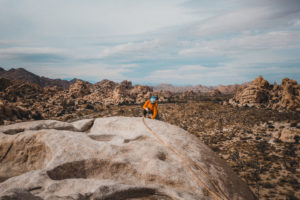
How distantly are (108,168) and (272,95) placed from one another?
63968 mm

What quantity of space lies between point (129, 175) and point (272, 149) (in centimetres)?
2075

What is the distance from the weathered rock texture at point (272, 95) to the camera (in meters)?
45.9

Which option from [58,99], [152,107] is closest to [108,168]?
[152,107]

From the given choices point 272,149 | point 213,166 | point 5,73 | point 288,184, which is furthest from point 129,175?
point 5,73

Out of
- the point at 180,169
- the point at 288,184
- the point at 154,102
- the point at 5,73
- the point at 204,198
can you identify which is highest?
the point at 5,73

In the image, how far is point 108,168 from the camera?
17.6 feet

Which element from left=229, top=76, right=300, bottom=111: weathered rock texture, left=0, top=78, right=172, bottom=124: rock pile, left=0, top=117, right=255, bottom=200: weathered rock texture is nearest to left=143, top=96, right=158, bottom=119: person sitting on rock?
left=0, top=117, right=255, bottom=200: weathered rock texture

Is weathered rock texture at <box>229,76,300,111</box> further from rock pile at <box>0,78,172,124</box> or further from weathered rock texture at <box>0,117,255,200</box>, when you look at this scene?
weathered rock texture at <box>0,117,255,200</box>

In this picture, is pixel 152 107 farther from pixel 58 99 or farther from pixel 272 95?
pixel 58 99

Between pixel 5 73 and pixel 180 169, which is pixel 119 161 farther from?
pixel 5 73

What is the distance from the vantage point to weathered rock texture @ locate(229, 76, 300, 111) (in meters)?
45.9

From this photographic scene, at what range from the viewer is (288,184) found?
12812 millimetres

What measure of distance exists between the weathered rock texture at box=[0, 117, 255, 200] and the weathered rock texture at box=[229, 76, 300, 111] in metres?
51.7

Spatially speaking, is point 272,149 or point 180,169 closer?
point 180,169
